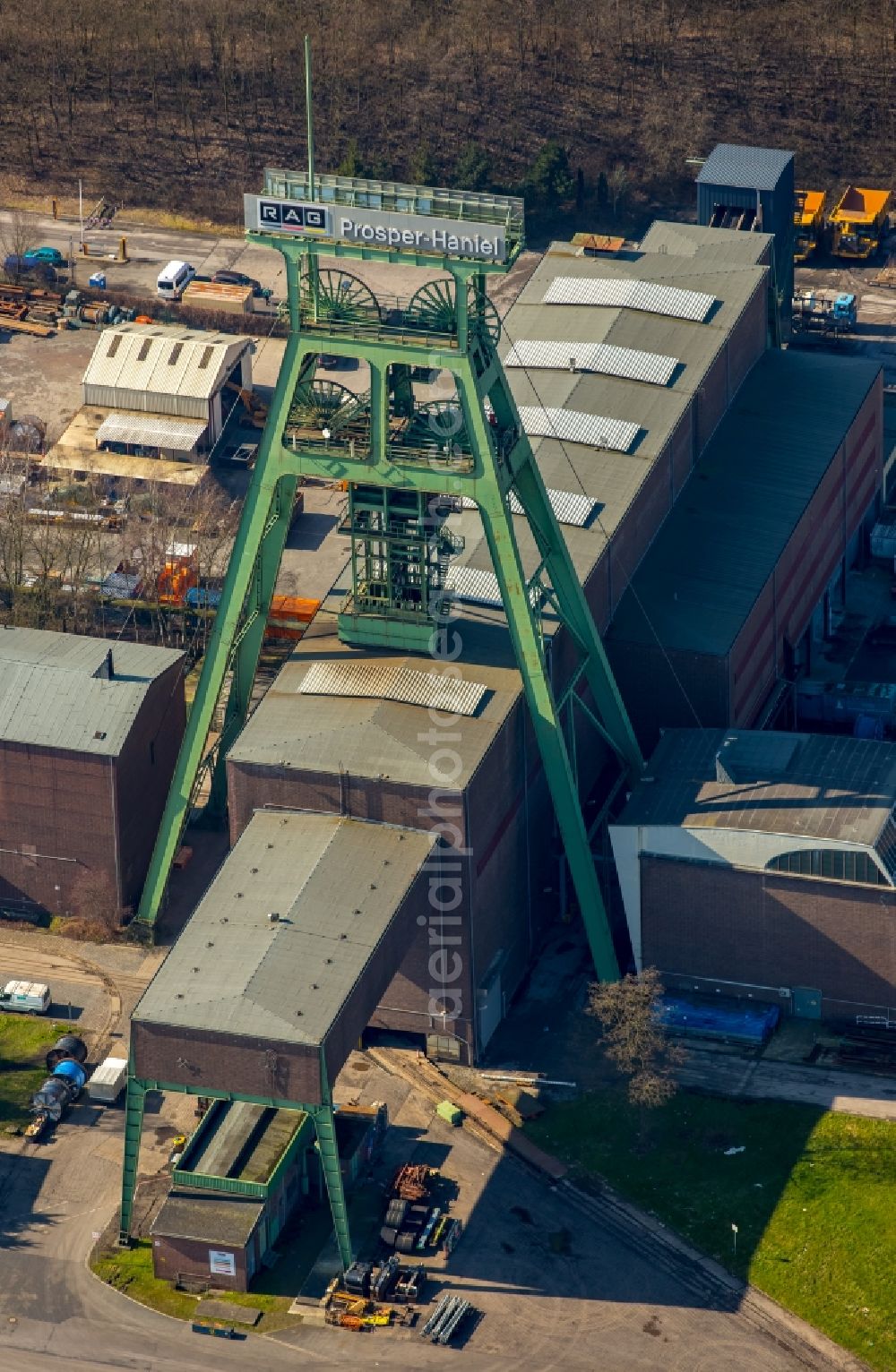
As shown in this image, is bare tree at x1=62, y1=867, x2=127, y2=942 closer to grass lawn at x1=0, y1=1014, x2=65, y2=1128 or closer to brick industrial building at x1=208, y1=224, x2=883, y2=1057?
grass lawn at x1=0, y1=1014, x2=65, y2=1128

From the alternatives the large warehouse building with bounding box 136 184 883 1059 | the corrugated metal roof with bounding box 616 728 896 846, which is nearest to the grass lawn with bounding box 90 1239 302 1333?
the large warehouse building with bounding box 136 184 883 1059

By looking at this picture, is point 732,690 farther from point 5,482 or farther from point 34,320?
point 34,320

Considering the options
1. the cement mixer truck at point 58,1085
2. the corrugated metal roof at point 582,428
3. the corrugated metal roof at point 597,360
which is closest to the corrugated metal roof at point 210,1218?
the cement mixer truck at point 58,1085

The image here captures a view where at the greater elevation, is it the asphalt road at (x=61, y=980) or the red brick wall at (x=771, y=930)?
the red brick wall at (x=771, y=930)

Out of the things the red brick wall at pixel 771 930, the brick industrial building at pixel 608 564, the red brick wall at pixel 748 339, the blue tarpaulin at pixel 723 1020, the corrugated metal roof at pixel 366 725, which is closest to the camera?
the corrugated metal roof at pixel 366 725

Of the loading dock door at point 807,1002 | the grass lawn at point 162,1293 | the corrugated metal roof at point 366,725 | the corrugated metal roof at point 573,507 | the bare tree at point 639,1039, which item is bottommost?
the grass lawn at point 162,1293

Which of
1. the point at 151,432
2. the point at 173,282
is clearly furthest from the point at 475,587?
the point at 173,282

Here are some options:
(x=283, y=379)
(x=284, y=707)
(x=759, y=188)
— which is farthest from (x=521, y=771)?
(x=759, y=188)

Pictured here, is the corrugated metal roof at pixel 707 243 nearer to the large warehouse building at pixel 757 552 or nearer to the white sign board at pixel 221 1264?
the large warehouse building at pixel 757 552

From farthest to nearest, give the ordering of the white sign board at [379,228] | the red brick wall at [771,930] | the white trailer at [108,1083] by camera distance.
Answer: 1. the red brick wall at [771,930]
2. the white trailer at [108,1083]
3. the white sign board at [379,228]

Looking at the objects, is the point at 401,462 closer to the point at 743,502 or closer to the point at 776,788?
the point at 776,788
